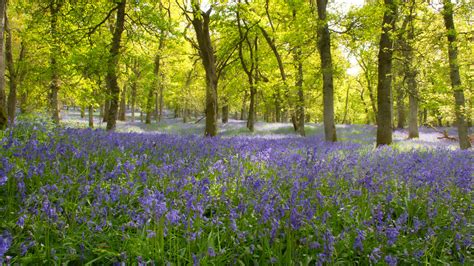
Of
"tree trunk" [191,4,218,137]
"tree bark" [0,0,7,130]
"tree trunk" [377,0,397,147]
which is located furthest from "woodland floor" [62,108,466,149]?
"tree bark" [0,0,7,130]

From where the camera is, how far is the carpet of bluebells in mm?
2596

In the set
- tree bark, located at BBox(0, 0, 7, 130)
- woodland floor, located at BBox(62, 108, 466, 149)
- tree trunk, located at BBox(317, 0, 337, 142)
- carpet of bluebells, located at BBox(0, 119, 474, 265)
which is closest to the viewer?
carpet of bluebells, located at BBox(0, 119, 474, 265)

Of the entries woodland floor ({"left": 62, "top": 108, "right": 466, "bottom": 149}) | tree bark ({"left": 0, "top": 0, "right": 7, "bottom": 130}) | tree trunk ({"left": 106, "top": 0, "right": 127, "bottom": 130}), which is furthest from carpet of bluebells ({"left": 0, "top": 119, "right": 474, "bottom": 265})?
woodland floor ({"left": 62, "top": 108, "right": 466, "bottom": 149})

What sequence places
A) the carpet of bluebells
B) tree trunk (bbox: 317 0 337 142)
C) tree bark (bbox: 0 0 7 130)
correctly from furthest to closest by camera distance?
tree trunk (bbox: 317 0 337 142) < tree bark (bbox: 0 0 7 130) < the carpet of bluebells

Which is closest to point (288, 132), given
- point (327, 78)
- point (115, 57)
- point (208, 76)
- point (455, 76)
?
point (327, 78)

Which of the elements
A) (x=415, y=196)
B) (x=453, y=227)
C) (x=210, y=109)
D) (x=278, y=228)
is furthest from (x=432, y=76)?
(x=278, y=228)

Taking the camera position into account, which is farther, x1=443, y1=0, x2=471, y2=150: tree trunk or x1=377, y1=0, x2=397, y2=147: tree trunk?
x1=377, y1=0, x2=397, y2=147: tree trunk

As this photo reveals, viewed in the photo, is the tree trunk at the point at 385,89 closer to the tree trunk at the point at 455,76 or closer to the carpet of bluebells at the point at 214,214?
the tree trunk at the point at 455,76

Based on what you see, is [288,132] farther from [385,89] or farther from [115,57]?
[115,57]

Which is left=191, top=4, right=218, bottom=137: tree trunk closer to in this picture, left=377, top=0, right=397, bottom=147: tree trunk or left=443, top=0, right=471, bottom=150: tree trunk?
left=377, top=0, right=397, bottom=147: tree trunk

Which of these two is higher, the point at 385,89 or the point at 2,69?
the point at 385,89

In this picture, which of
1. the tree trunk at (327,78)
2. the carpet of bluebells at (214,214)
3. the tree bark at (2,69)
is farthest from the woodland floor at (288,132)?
the carpet of bluebells at (214,214)

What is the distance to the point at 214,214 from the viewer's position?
3.53 metres

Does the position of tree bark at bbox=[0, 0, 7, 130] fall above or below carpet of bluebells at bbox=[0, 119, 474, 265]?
above
